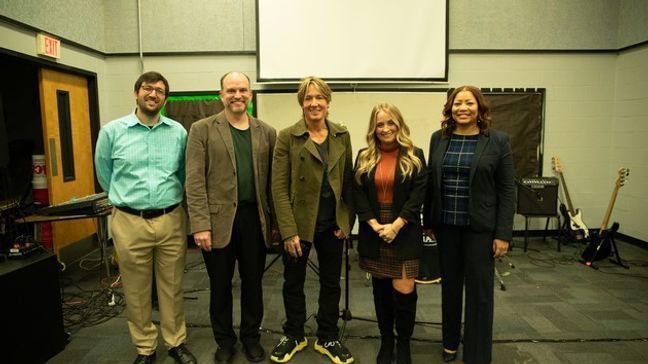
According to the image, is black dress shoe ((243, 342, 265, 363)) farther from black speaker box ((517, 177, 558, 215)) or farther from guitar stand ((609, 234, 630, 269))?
guitar stand ((609, 234, 630, 269))

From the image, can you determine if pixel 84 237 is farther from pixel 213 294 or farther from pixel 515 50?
pixel 515 50

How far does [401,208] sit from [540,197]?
3109 millimetres

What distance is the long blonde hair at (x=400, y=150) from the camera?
1.96 metres

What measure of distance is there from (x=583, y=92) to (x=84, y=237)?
232 inches

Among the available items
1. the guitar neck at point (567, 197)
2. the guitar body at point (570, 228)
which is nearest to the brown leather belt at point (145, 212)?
the guitar body at point (570, 228)

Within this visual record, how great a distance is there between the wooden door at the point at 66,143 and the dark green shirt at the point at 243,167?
2.67 meters

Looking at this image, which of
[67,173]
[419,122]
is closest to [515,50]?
[419,122]

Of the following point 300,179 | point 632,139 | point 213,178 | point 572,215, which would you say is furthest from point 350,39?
point 632,139

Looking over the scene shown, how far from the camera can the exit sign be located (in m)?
3.44

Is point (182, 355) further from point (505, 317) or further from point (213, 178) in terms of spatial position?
point (505, 317)

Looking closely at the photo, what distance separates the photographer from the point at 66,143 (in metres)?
4.01

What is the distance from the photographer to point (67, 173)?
13.2 ft

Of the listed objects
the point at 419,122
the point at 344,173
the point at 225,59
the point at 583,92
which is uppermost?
the point at 225,59

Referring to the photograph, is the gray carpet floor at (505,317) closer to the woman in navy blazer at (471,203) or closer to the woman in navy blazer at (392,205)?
the woman in navy blazer at (471,203)
